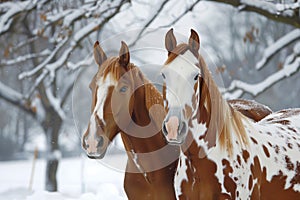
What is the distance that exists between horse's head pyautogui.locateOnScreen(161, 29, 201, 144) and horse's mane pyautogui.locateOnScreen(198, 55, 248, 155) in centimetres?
8

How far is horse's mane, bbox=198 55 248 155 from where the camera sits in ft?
9.83

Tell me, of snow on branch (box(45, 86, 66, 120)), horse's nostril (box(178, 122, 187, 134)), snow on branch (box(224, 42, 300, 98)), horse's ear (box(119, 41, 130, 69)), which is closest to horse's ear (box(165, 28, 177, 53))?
horse's ear (box(119, 41, 130, 69))

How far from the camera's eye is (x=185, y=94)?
2824mm

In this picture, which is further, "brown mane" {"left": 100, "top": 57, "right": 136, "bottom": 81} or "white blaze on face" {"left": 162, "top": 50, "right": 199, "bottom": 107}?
"brown mane" {"left": 100, "top": 57, "right": 136, "bottom": 81}

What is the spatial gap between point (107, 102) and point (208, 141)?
0.67 metres

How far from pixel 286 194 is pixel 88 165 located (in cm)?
1860

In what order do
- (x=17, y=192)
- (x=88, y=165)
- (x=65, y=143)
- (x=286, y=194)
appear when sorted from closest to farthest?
(x=286, y=194) → (x=17, y=192) → (x=88, y=165) → (x=65, y=143)

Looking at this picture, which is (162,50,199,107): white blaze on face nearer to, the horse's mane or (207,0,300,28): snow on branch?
the horse's mane

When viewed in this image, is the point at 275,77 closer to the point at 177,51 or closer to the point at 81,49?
the point at 81,49

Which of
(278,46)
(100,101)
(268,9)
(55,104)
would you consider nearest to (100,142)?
(100,101)

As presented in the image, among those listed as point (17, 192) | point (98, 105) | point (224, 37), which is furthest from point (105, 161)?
point (224, 37)

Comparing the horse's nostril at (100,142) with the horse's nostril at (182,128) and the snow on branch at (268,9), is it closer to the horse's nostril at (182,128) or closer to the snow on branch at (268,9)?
the horse's nostril at (182,128)

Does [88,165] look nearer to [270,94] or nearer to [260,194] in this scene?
[270,94]

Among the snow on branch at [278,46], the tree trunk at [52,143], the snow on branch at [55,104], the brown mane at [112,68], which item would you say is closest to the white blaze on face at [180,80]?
the brown mane at [112,68]
